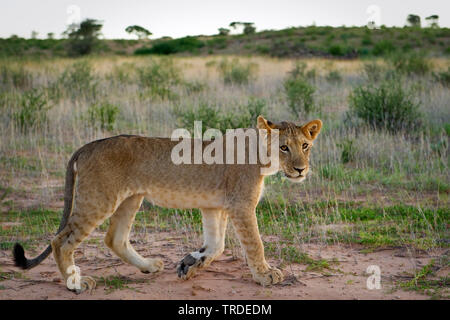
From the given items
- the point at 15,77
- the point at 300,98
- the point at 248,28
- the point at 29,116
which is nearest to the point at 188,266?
the point at 29,116

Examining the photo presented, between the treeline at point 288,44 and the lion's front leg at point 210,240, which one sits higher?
the treeline at point 288,44

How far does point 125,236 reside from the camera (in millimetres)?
5219

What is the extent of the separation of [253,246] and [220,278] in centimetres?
54

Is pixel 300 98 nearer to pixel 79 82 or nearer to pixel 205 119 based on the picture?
pixel 205 119

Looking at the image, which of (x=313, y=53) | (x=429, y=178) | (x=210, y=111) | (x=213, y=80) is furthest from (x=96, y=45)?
(x=429, y=178)

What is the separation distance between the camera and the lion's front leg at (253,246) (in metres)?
4.85

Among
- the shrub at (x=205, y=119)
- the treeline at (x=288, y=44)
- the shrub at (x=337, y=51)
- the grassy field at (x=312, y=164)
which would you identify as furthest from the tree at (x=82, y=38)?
the shrub at (x=205, y=119)

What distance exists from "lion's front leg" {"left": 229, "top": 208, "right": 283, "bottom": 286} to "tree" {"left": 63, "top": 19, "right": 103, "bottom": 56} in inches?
1536

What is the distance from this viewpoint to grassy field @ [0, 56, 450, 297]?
6.41 meters

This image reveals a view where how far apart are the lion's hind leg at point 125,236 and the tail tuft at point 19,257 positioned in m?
0.78

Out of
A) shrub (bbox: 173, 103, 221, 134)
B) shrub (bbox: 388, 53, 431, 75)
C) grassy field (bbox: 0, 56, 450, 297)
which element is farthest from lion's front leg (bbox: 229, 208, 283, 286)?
shrub (bbox: 388, 53, 431, 75)

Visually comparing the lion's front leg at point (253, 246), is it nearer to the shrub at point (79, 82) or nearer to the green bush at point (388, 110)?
the green bush at point (388, 110)

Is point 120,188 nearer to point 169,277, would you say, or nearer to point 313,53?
point 169,277

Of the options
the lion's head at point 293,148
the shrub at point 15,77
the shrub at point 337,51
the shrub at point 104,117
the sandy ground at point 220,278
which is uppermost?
the shrub at point 337,51
